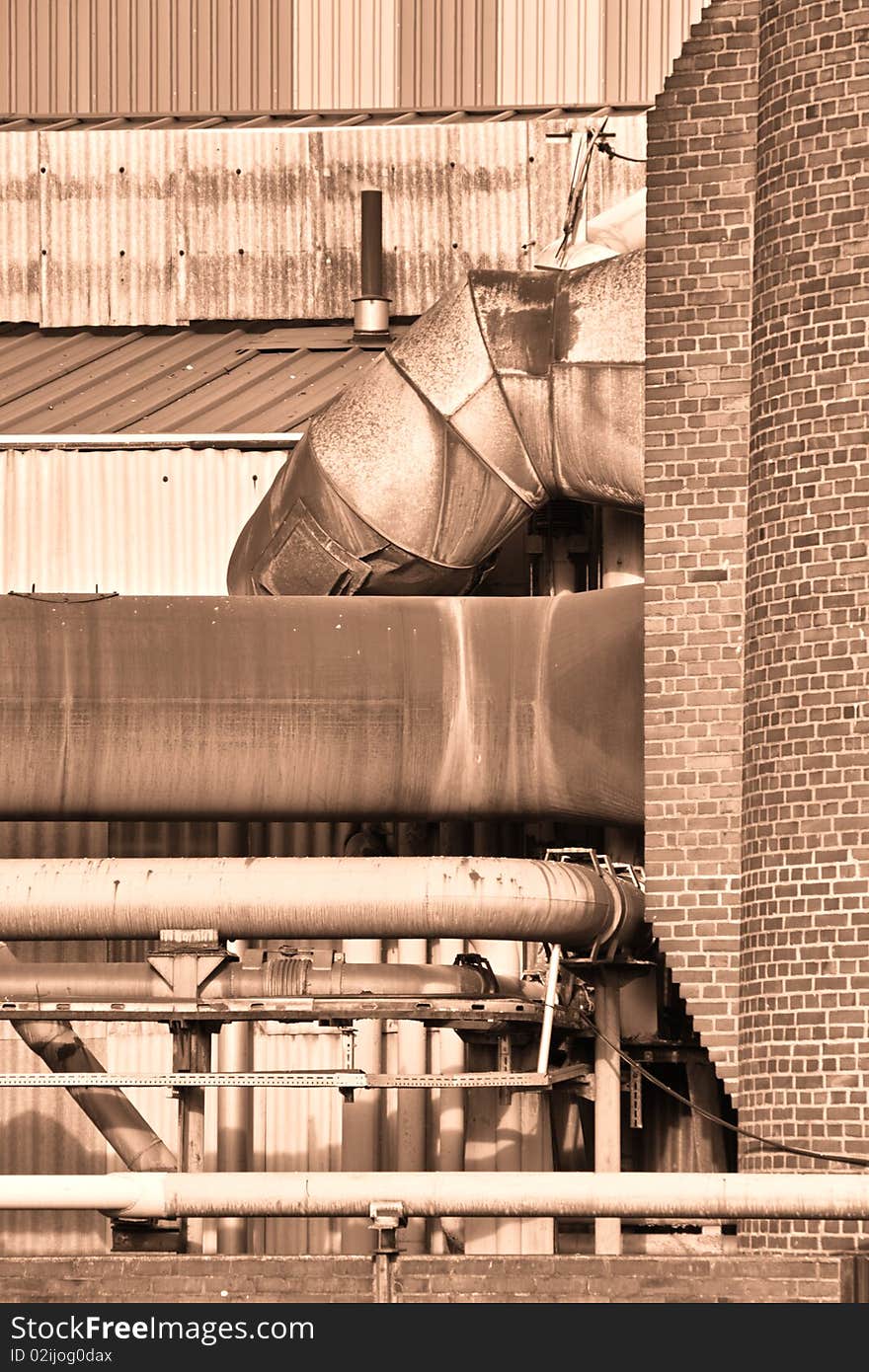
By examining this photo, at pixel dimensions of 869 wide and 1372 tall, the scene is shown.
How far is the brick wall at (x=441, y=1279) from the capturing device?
493 inches

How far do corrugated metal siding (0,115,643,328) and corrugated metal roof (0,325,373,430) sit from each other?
0.26 meters

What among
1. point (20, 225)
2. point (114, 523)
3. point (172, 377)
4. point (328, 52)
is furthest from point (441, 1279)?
point (328, 52)

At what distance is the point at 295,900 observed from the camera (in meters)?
15.6

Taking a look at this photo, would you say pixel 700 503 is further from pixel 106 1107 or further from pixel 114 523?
pixel 114 523

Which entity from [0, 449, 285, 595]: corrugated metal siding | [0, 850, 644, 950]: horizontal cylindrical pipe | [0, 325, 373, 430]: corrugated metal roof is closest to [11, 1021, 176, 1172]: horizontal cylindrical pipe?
[0, 850, 644, 950]: horizontal cylindrical pipe

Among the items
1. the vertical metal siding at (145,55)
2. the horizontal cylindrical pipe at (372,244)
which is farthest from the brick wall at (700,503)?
the vertical metal siding at (145,55)

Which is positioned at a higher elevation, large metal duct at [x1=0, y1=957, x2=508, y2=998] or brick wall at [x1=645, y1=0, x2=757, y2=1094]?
brick wall at [x1=645, y1=0, x2=757, y2=1094]

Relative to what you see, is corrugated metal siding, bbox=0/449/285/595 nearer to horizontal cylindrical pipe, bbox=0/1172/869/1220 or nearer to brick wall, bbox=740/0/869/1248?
brick wall, bbox=740/0/869/1248

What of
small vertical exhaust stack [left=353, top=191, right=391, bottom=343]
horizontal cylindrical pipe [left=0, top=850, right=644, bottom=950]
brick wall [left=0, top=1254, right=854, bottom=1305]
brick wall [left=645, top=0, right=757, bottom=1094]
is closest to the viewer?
brick wall [left=0, top=1254, right=854, bottom=1305]

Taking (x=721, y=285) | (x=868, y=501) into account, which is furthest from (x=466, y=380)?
(x=868, y=501)

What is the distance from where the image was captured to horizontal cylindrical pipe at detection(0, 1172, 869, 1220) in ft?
32.8

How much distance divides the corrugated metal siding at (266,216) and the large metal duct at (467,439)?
6.31 m

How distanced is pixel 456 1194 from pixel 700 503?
6.86 m

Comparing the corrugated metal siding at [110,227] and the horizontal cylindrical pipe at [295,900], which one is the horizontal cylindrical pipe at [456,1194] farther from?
the corrugated metal siding at [110,227]
